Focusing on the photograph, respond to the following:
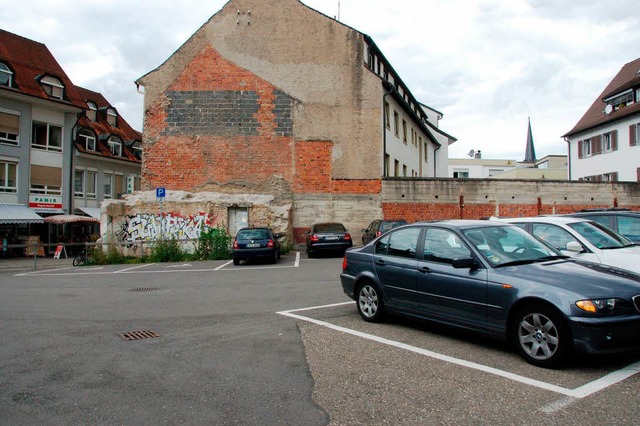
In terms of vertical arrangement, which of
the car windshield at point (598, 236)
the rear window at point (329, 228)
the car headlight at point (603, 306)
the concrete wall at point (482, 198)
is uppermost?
the concrete wall at point (482, 198)

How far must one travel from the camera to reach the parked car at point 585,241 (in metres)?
7.02

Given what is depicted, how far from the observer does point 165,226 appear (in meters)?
23.5

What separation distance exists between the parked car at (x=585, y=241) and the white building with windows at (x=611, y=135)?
3022cm

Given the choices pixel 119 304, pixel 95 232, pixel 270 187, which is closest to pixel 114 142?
pixel 95 232

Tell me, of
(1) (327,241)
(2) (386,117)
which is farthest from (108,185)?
(1) (327,241)

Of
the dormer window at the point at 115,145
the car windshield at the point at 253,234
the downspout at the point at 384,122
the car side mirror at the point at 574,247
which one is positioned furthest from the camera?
the dormer window at the point at 115,145

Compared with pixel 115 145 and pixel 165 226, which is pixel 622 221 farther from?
pixel 115 145

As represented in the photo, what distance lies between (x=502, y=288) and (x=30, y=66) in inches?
1500

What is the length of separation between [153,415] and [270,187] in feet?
67.7

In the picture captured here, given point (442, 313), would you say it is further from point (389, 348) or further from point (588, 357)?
point (588, 357)

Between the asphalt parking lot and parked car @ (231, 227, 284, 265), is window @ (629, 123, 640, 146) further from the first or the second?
the asphalt parking lot

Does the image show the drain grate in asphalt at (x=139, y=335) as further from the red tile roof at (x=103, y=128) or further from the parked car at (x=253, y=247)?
the red tile roof at (x=103, y=128)

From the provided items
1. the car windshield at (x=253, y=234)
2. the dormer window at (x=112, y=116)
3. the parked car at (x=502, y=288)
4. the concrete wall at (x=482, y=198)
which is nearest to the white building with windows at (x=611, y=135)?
the concrete wall at (x=482, y=198)

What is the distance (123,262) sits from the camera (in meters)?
21.1
